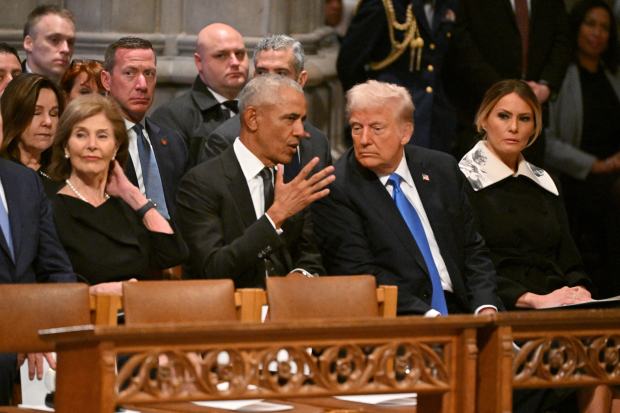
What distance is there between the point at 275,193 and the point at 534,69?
2414 mm

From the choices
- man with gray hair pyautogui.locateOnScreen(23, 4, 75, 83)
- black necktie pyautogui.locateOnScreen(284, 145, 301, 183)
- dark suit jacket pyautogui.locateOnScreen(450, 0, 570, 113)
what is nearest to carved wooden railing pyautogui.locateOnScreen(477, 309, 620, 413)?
black necktie pyautogui.locateOnScreen(284, 145, 301, 183)

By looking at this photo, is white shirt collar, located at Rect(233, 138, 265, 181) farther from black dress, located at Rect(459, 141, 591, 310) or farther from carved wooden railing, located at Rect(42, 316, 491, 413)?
carved wooden railing, located at Rect(42, 316, 491, 413)

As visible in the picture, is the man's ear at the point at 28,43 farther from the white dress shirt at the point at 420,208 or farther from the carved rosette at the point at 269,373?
the carved rosette at the point at 269,373

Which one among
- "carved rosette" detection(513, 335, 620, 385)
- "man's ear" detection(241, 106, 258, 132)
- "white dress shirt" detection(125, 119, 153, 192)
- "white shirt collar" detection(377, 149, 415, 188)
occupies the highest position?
"man's ear" detection(241, 106, 258, 132)

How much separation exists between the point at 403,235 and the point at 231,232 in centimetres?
63

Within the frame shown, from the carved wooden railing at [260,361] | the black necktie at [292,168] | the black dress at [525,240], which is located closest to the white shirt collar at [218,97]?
the black necktie at [292,168]

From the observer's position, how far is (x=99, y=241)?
17.0 feet

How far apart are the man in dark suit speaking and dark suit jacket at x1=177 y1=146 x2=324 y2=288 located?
14cm

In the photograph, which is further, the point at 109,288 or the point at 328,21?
the point at 328,21

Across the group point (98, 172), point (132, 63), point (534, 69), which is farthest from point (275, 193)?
point (534, 69)

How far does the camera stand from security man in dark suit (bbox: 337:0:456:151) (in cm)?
691

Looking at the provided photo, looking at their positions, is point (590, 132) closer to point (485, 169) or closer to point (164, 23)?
point (485, 169)

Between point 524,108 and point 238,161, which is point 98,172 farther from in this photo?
point 524,108

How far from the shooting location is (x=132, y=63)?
588 centimetres
